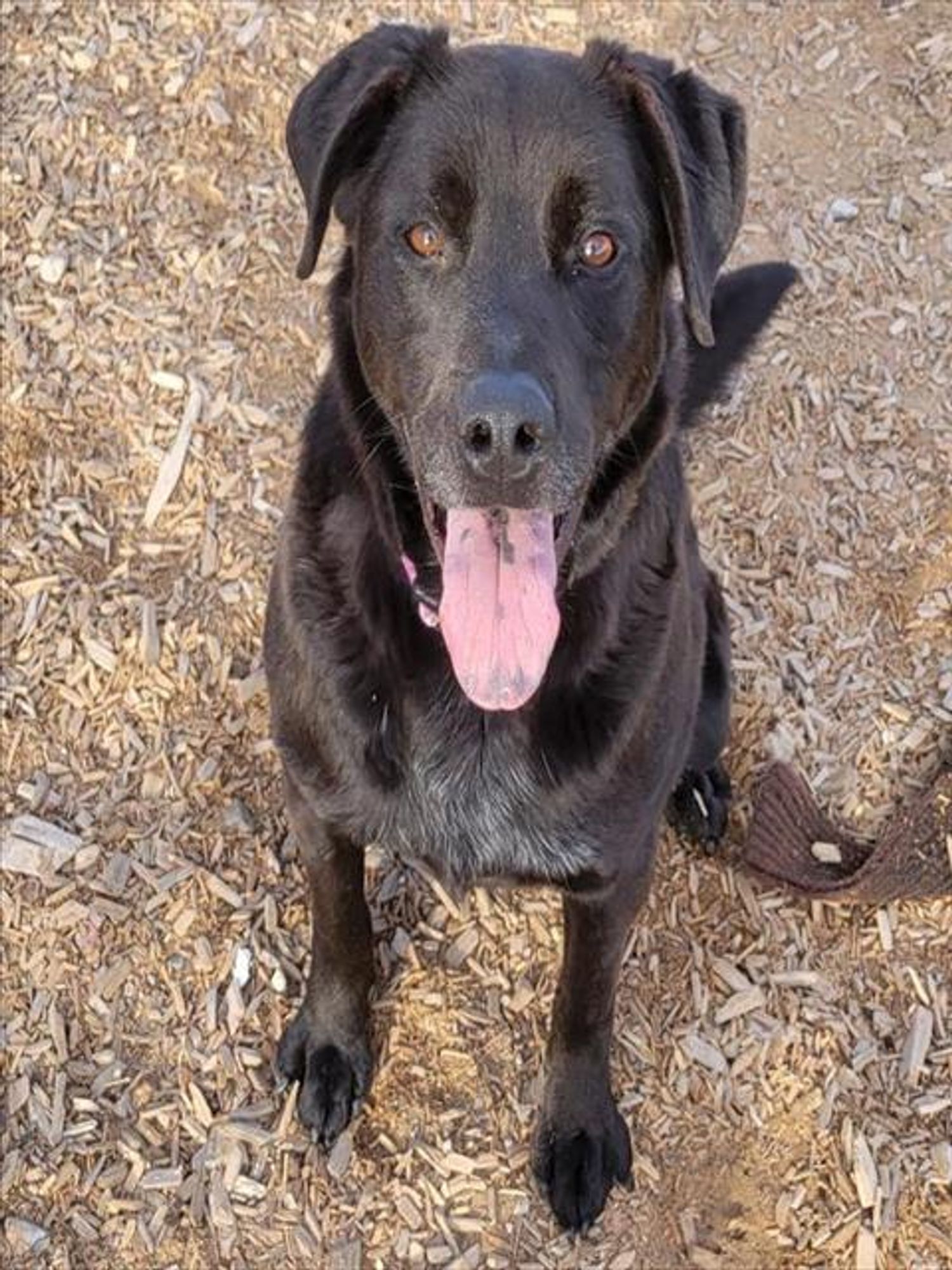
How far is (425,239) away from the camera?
8.27 ft

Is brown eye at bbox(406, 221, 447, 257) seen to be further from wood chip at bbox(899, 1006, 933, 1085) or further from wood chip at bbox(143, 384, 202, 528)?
wood chip at bbox(899, 1006, 933, 1085)

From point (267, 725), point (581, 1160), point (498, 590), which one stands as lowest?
point (581, 1160)

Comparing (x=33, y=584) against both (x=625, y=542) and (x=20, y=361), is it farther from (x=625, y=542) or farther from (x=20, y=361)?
(x=625, y=542)

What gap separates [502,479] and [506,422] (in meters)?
0.10

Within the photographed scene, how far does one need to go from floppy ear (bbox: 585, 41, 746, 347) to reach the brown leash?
158 centimetres

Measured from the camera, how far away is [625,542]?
2.86 meters

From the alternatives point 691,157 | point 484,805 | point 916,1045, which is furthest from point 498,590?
point 916,1045

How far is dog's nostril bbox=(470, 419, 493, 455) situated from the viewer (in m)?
2.34

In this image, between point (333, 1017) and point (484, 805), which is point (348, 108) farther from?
point (333, 1017)

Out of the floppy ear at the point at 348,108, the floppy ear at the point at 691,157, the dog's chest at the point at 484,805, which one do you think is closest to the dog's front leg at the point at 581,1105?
the dog's chest at the point at 484,805

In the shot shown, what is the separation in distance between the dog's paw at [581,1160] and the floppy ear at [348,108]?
183 centimetres

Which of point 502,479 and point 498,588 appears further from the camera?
point 498,588

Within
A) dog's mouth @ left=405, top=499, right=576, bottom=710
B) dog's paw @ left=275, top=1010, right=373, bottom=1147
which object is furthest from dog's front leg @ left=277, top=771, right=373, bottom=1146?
dog's mouth @ left=405, top=499, right=576, bottom=710

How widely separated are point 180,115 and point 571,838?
8.68 ft
